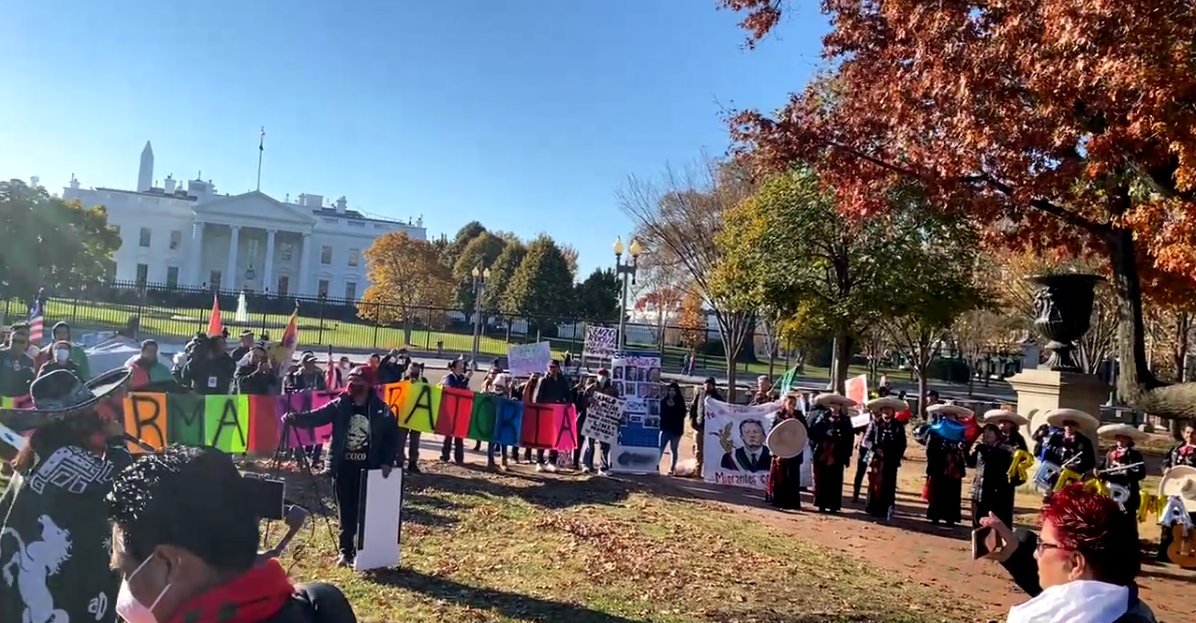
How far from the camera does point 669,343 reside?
206 feet

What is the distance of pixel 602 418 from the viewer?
15.5m

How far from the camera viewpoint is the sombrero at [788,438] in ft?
44.1

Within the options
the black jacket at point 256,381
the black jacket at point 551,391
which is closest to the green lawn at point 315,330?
the black jacket at point 551,391

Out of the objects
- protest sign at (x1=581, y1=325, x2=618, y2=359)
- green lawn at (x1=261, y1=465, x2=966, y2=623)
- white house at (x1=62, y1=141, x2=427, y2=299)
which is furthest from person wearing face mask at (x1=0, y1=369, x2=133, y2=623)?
white house at (x1=62, y1=141, x2=427, y2=299)

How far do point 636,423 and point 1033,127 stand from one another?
29.5 feet

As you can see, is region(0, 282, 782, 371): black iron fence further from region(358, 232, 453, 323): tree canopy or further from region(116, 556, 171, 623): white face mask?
region(116, 556, 171, 623): white face mask

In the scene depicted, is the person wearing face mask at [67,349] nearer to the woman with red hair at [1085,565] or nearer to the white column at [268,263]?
the woman with red hair at [1085,565]

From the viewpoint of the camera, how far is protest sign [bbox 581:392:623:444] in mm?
15414

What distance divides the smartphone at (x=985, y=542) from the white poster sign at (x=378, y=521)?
19.2ft

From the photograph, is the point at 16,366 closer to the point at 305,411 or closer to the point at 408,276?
the point at 305,411

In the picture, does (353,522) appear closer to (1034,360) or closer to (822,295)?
(822,295)

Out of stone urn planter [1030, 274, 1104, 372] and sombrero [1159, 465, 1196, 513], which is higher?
stone urn planter [1030, 274, 1104, 372]

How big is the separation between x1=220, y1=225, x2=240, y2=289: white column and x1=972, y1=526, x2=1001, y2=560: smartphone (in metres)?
86.9

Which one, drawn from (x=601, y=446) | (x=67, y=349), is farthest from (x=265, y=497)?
(x=601, y=446)
